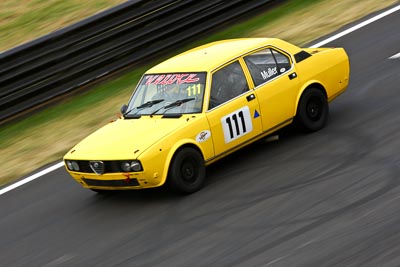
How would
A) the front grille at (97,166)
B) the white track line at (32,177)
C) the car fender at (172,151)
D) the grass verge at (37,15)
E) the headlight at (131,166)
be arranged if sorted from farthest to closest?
the grass verge at (37,15), the white track line at (32,177), the front grille at (97,166), the car fender at (172,151), the headlight at (131,166)

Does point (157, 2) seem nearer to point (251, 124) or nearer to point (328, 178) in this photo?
point (251, 124)

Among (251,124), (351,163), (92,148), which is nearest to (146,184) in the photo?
(92,148)

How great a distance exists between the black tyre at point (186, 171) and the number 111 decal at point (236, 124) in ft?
1.61

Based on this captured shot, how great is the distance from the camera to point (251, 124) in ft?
31.5

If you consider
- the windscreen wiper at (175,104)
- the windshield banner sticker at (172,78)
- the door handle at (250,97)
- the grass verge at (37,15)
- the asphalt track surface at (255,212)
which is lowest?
the asphalt track surface at (255,212)

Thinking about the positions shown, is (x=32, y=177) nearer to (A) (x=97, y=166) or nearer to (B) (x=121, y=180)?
(A) (x=97, y=166)

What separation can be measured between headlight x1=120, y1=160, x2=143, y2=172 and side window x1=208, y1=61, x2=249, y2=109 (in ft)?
4.02

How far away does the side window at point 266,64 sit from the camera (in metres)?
9.90

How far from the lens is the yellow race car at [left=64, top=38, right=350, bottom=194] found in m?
8.82

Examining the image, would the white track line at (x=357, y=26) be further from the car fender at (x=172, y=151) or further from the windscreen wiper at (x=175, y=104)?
the car fender at (x=172, y=151)

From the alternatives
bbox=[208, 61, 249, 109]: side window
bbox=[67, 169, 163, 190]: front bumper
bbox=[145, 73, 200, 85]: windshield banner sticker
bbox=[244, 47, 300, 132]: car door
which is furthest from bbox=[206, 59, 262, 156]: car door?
bbox=[67, 169, 163, 190]: front bumper

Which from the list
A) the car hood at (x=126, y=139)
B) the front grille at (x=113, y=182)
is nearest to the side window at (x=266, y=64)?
the car hood at (x=126, y=139)

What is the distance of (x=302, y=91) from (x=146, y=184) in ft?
8.33

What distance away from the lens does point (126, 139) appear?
9.07m
